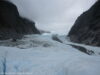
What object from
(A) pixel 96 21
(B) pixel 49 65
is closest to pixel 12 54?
(B) pixel 49 65

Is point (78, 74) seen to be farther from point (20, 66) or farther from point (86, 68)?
point (20, 66)

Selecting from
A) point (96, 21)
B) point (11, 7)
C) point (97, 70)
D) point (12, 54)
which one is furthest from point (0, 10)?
point (97, 70)

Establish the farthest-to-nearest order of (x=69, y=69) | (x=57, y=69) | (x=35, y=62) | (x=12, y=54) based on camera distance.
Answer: (x=12, y=54) < (x=35, y=62) < (x=57, y=69) < (x=69, y=69)

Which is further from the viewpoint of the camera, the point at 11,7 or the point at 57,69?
the point at 11,7

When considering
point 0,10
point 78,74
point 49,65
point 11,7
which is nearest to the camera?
point 78,74

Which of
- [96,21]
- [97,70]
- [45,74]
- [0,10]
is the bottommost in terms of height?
[45,74]

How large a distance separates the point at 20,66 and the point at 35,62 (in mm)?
625

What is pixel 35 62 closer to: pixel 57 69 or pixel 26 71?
pixel 26 71

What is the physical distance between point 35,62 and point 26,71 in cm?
67

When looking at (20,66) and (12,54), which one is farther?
(12,54)

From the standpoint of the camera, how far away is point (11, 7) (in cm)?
2722

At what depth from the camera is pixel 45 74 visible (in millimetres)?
3889

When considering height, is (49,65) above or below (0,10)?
below

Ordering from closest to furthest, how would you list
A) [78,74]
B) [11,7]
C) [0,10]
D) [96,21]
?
1. [78,74]
2. [96,21]
3. [0,10]
4. [11,7]
